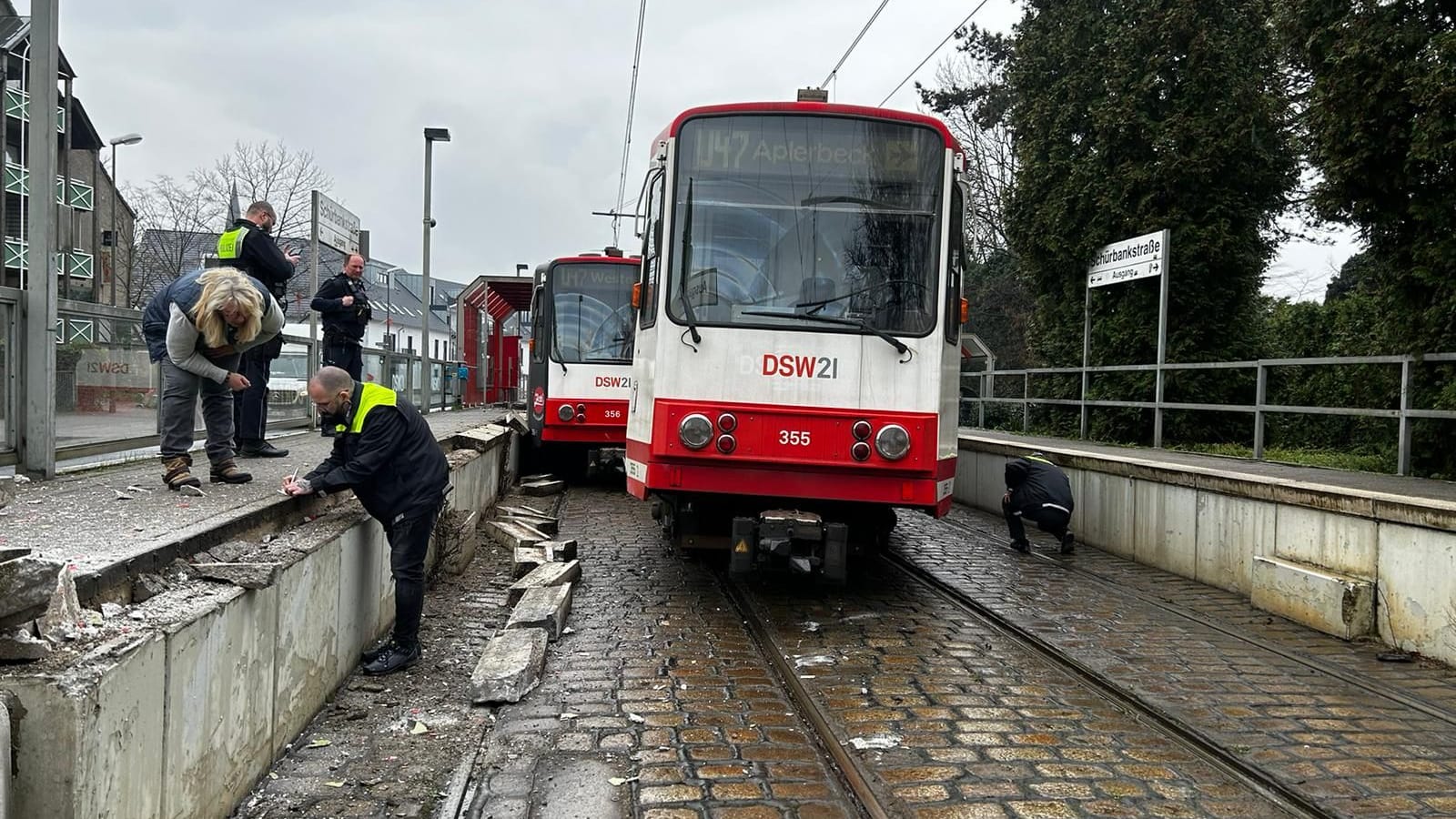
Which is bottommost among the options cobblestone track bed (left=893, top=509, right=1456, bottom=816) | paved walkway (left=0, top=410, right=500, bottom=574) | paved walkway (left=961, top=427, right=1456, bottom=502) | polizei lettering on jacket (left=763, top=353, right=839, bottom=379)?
cobblestone track bed (left=893, top=509, right=1456, bottom=816)

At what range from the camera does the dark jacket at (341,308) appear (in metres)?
10.3

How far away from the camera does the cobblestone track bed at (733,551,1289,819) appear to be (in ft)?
13.7

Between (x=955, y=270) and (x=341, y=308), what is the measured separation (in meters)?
5.66

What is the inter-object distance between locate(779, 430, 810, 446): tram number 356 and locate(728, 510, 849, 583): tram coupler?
469mm

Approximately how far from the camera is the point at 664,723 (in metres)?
5.14

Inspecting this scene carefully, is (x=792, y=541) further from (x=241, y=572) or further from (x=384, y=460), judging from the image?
(x=241, y=572)

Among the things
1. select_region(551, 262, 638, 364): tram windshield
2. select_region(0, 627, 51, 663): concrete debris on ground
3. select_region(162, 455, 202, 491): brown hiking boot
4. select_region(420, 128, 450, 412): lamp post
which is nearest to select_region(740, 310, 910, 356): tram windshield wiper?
select_region(162, 455, 202, 491): brown hiking boot

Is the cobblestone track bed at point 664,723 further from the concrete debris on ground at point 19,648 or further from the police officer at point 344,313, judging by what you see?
the police officer at point 344,313

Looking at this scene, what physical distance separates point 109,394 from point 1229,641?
7627 millimetres

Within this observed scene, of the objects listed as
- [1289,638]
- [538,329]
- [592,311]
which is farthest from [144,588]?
[538,329]

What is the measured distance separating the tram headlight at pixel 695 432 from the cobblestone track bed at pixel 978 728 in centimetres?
124

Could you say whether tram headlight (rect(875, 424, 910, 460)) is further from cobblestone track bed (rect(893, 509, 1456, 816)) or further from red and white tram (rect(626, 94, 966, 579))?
cobblestone track bed (rect(893, 509, 1456, 816))

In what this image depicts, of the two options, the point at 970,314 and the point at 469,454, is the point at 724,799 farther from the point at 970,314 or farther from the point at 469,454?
the point at 970,314

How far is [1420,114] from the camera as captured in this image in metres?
9.10
